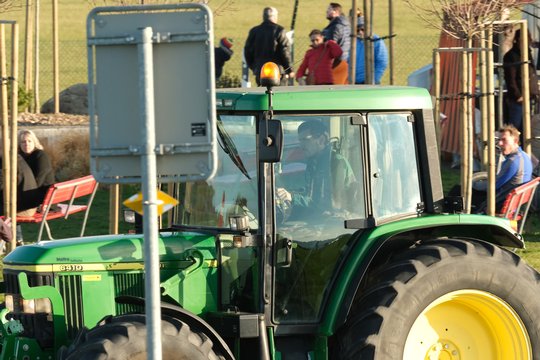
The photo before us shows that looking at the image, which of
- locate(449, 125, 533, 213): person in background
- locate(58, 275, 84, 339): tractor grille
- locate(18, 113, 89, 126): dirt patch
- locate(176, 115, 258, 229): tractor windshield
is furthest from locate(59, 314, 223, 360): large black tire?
locate(18, 113, 89, 126): dirt patch

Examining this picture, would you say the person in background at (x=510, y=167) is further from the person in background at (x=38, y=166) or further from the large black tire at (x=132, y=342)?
the large black tire at (x=132, y=342)

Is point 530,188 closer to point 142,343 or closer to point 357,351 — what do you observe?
point 357,351

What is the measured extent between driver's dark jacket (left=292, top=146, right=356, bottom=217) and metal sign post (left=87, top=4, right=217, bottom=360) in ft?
6.03

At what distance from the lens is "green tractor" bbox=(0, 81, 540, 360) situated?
21.3 ft

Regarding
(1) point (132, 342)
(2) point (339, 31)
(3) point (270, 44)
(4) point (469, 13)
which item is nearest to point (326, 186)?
(1) point (132, 342)

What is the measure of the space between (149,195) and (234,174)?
209cm

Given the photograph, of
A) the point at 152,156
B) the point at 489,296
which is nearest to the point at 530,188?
the point at 489,296

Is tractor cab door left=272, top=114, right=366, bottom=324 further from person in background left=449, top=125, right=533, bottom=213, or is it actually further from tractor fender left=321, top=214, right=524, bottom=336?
person in background left=449, top=125, right=533, bottom=213

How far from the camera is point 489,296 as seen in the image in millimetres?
6770

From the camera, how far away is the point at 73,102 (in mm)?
19375

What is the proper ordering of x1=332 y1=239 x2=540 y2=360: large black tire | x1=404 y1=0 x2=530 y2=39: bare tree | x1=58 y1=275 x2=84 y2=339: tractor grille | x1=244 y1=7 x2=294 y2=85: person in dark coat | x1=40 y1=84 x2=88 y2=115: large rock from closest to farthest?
x1=332 y1=239 x2=540 y2=360: large black tire → x1=58 y1=275 x2=84 y2=339: tractor grille → x1=404 y1=0 x2=530 y2=39: bare tree → x1=244 y1=7 x2=294 y2=85: person in dark coat → x1=40 y1=84 x2=88 y2=115: large rock

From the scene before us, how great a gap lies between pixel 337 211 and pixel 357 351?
0.74 metres

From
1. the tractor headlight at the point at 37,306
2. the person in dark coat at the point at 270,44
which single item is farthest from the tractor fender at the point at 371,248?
the person in dark coat at the point at 270,44

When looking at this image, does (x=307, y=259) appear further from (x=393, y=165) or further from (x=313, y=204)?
(x=393, y=165)
